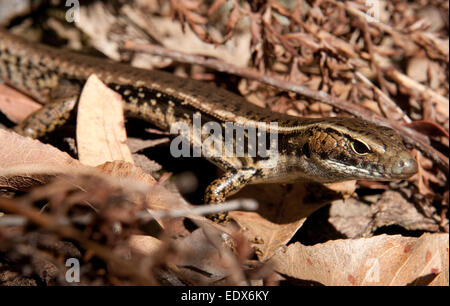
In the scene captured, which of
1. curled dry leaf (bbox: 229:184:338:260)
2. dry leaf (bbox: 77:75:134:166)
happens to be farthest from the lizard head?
dry leaf (bbox: 77:75:134:166)

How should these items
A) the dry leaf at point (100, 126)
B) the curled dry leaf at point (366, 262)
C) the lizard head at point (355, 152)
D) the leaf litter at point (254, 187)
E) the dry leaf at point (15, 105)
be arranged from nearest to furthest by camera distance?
the leaf litter at point (254, 187), the curled dry leaf at point (366, 262), the lizard head at point (355, 152), the dry leaf at point (100, 126), the dry leaf at point (15, 105)

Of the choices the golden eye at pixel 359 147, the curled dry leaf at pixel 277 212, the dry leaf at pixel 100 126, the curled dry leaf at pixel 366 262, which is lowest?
the curled dry leaf at pixel 277 212

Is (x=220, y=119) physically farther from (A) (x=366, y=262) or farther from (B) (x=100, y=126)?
(A) (x=366, y=262)

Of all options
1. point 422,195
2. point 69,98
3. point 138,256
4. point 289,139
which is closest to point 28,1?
point 69,98

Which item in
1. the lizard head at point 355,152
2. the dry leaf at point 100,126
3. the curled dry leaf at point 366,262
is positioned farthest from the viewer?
the dry leaf at point 100,126

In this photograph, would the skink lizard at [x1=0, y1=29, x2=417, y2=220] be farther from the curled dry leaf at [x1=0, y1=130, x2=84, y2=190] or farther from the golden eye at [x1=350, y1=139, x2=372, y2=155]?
the curled dry leaf at [x1=0, y1=130, x2=84, y2=190]

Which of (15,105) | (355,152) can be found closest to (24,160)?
(15,105)

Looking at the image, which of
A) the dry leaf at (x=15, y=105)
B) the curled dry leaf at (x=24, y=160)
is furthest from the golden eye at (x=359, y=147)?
the dry leaf at (x=15, y=105)

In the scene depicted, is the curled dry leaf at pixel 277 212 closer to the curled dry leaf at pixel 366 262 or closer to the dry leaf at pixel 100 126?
the curled dry leaf at pixel 366 262
